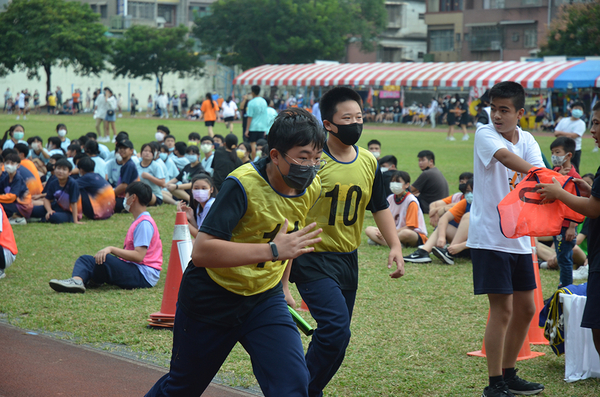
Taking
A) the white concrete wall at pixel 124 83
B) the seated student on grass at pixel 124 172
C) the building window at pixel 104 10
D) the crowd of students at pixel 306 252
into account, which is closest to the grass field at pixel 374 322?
the crowd of students at pixel 306 252

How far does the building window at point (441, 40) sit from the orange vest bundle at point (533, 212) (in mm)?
64706

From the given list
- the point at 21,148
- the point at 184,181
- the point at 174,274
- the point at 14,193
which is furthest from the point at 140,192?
the point at 21,148

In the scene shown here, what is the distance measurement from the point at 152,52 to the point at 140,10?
19236mm

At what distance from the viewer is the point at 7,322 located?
19.2 ft

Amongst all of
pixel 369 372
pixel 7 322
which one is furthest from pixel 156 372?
pixel 7 322

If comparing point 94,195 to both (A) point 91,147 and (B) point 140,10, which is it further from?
(B) point 140,10

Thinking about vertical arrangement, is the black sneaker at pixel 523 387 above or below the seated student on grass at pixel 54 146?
below

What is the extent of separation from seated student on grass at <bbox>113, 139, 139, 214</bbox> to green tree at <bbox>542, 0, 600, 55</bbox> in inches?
1548

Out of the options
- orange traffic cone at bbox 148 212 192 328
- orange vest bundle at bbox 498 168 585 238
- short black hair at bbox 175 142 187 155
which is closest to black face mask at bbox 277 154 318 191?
orange vest bundle at bbox 498 168 585 238

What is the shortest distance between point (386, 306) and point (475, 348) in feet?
4.33

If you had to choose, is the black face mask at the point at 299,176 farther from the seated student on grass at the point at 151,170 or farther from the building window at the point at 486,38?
the building window at the point at 486,38

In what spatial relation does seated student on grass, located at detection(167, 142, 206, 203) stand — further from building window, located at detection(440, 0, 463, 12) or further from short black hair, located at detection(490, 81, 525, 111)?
building window, located at detection(440, 0, 463, 12)

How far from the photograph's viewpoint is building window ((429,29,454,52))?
65.9 m

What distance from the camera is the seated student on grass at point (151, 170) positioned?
1215 cm
